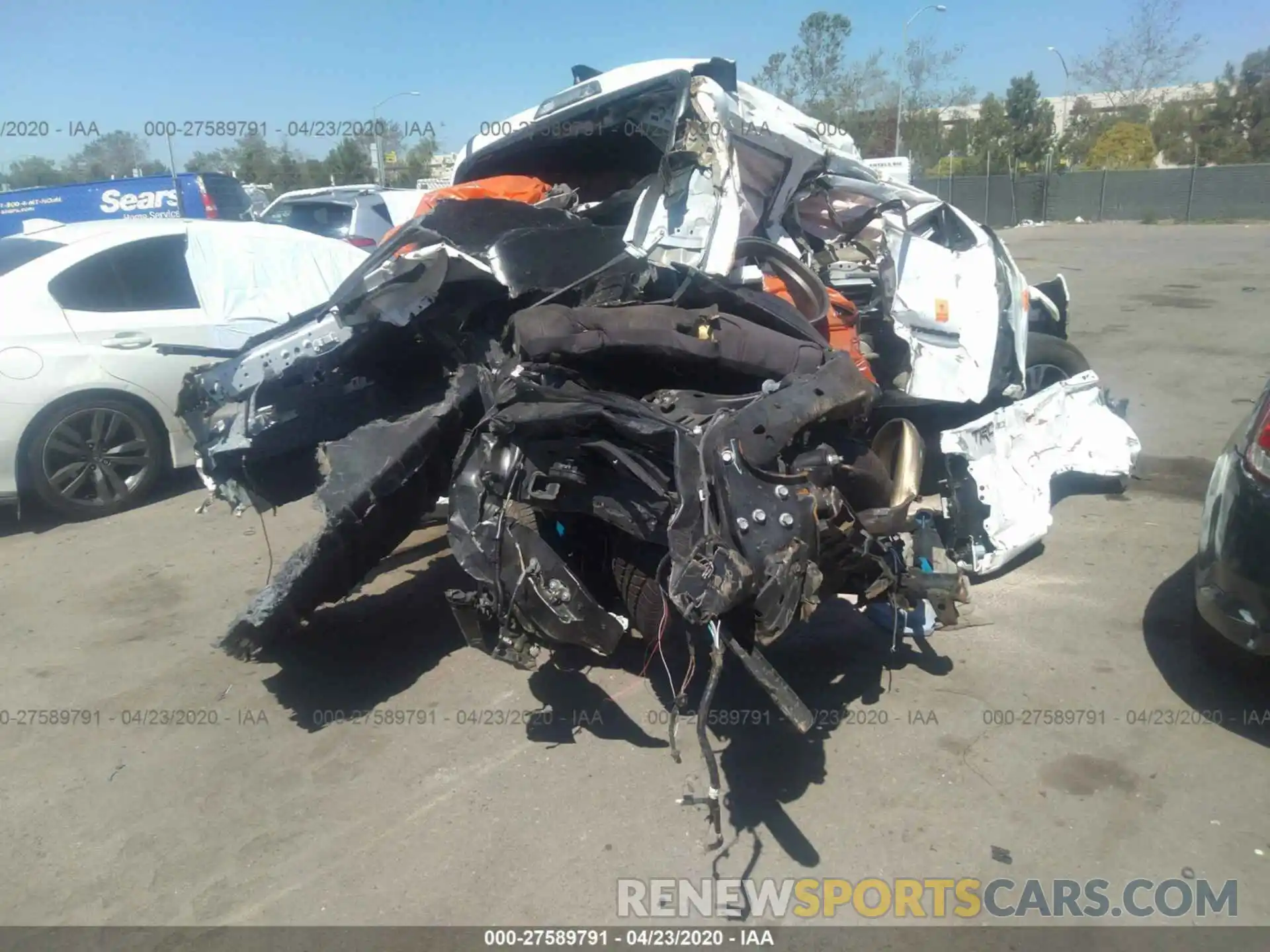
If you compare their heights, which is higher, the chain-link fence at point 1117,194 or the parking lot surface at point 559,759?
the chain-link fence at point 1117,194

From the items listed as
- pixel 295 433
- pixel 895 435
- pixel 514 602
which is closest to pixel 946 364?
pixel 895 435

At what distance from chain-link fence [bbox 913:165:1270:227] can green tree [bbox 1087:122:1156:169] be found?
8958 millimetres

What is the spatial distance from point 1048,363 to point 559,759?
14.6 feet

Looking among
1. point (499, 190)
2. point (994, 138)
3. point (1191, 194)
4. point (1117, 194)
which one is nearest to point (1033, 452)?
point (499, 190)

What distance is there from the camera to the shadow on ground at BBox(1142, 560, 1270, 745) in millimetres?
3453

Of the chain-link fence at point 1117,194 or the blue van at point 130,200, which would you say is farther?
the chain-link fence at point 1117,194

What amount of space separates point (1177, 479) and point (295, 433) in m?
5.18

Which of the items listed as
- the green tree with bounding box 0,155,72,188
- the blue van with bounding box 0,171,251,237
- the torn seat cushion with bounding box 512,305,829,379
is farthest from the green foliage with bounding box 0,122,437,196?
the torn seat cushion with bounding box 512,305,829,379

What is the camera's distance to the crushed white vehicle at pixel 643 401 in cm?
312

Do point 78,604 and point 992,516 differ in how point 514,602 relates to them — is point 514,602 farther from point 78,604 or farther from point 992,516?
point 78,604

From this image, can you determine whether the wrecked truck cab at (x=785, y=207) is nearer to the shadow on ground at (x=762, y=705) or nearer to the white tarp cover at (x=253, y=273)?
the shadow on ground at (x=762, y=705)

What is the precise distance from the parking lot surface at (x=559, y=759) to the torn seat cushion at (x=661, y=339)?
4.31 ft

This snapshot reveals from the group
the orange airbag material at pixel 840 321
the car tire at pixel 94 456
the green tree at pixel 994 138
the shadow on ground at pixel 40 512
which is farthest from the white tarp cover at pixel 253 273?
the green tree at pixel 994 138

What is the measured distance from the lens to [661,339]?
3395mm
